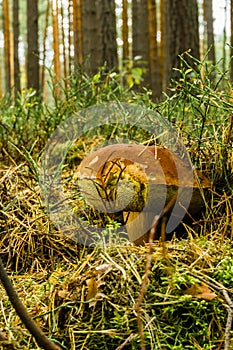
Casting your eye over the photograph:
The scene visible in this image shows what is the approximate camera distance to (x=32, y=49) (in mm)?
6949

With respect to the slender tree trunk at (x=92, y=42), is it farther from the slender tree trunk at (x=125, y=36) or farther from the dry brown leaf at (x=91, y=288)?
the dry brown leaf at (x=91, y=288)

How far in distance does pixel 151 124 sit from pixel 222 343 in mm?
1496

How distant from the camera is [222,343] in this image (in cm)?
124

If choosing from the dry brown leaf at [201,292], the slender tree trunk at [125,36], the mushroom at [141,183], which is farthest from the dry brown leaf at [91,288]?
the slender tree trunk at [125,36]

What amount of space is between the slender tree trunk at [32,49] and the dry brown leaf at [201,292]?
583 centimetres

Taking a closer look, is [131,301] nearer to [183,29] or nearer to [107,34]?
[183,29]

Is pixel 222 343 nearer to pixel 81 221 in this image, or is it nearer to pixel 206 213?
pixel 206 213

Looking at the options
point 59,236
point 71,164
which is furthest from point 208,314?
point 71,164

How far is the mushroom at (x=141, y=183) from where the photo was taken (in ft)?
5.65

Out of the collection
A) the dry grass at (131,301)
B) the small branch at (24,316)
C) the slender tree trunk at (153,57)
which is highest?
the slender tree trunk at (153,57)

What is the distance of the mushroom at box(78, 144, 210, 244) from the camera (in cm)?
172

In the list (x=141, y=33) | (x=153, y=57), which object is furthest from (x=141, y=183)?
(x=153, y=57)

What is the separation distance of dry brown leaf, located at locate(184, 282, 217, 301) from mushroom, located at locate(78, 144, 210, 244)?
43cm

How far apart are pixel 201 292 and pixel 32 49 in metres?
6.27
